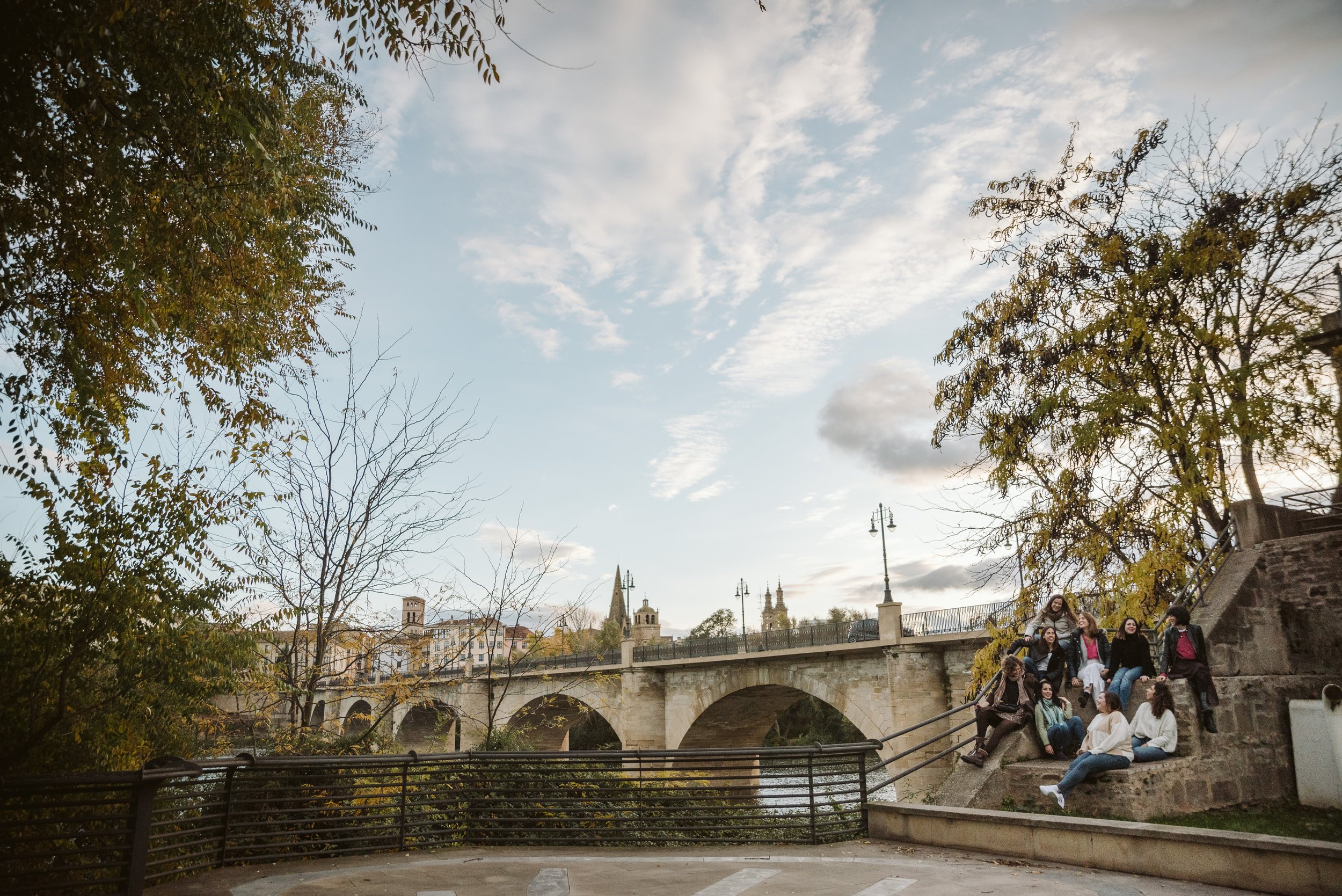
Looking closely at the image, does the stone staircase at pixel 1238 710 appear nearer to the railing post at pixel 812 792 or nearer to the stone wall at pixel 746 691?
the railing post at pixel 812 792

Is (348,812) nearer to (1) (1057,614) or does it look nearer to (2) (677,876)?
(2) (677,876)

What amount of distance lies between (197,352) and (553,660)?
32.1 meters

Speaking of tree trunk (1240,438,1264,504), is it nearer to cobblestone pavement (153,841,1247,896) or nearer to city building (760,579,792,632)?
cobblestone pavement (153,841,1247,896)

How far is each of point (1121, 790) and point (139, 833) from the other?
8.67 meters

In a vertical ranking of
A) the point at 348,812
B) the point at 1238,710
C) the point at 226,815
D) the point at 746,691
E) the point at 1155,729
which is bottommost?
the point at 348,812

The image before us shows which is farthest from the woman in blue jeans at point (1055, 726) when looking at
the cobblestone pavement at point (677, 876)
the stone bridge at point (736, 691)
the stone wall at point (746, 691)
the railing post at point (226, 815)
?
the stone wall at point (746, 691)

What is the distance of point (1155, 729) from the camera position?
8469 millimetres

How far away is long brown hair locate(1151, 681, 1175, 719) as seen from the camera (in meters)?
8.49

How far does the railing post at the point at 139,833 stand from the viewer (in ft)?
17.3

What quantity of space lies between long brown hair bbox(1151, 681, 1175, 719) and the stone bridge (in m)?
9.17

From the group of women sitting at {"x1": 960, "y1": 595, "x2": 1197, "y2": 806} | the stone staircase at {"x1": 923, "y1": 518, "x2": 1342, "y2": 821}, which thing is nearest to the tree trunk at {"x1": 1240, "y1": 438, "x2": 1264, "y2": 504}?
the stone staircase at {"x1": 923, "y1": 518, "x2": 1342, "y2": 821}

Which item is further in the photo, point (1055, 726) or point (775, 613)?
point (775, 613)

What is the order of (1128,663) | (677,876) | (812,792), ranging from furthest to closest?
(1128,663) < (812,792) < (677,876)

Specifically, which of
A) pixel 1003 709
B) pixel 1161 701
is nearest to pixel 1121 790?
pixel 1161 701
